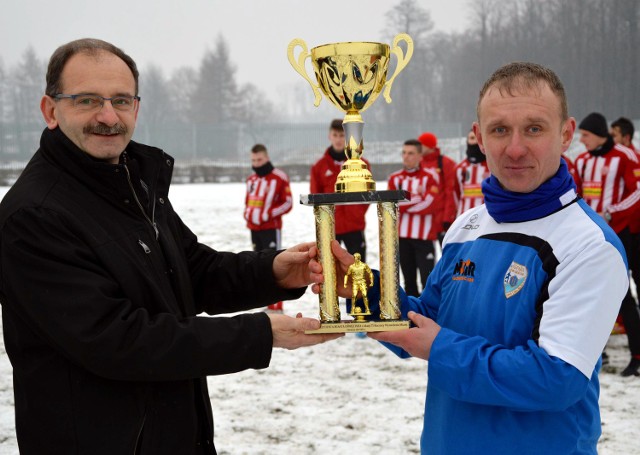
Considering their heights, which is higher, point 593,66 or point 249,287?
point 593,66

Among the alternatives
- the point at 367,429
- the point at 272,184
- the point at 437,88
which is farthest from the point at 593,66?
the point at 367,429

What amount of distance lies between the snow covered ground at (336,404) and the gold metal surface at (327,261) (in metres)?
2.13

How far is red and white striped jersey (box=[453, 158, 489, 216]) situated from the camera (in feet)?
23.4

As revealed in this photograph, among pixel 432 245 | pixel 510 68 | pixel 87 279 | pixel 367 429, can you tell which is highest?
pixel 510 68

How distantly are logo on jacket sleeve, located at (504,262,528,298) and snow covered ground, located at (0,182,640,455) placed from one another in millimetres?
2515

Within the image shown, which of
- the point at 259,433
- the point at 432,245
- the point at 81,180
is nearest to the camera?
the point at 81,180

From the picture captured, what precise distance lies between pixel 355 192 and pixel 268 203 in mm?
6121

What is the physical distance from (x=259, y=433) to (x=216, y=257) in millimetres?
2120

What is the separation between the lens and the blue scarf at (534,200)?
201 cm

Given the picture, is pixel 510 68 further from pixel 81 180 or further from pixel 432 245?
pixel 432 245

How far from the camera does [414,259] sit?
7.55m

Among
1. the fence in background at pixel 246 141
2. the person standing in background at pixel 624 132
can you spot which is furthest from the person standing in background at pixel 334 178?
the fence in background at pixel 246 141

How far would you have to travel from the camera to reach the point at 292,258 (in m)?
2.71

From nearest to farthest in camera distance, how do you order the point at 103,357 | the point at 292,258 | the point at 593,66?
the point at 103,357 < the point at 292,258 < the point at 593,66
